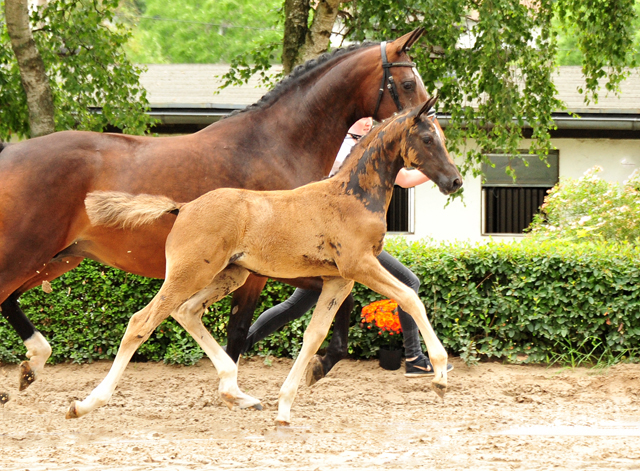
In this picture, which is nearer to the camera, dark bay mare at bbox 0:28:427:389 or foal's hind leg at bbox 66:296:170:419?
foal's hind leg at bbox 66:296:170:419

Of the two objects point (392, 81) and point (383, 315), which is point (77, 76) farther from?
point (392, 81)

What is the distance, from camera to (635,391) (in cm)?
512

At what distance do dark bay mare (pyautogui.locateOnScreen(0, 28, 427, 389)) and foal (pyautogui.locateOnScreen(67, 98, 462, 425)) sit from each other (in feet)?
1.36

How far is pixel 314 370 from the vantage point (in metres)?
4.47

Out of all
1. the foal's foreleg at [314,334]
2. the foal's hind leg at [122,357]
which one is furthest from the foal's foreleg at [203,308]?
the foal's hind leg at [122,357]

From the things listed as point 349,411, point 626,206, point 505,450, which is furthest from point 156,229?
point 626,206

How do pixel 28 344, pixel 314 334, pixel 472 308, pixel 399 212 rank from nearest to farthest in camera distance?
pixel 314 334 → pixel 28 344 → pixel 472 308 → pixel 399 212

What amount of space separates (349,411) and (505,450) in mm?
1366

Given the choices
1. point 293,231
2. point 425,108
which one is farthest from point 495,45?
point 293,231

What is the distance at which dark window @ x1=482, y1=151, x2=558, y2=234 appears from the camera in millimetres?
12008

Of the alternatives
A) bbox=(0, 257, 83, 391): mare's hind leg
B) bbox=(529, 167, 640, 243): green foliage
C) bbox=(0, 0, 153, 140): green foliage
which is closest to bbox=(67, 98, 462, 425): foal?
bbox=(0, 257, 83, 391): mare's hind leg

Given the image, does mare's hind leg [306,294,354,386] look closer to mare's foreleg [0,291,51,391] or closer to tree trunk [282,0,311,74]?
mare's foreleg [0,291,51,391]

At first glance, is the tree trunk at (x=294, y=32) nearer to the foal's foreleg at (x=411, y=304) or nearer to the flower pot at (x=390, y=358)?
the flower pot at (x=390, y=358)

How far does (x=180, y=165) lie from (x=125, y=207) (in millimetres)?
589
